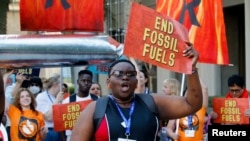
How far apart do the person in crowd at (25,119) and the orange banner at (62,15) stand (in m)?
1.11

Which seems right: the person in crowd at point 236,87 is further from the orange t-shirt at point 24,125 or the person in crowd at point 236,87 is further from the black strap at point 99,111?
the black strap at point 99,111

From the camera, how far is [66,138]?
9102 mm

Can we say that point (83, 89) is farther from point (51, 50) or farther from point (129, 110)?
point (51, 50)

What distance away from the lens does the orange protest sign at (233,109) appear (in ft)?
27.6

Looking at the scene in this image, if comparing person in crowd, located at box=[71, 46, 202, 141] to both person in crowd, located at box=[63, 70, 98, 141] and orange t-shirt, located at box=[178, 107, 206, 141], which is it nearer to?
orange t-shirt, located at box=[178, 107, 206, 141]

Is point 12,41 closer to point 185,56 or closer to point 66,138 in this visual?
point 185,56

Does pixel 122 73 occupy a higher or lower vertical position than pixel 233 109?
higher

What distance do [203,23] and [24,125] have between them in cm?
256

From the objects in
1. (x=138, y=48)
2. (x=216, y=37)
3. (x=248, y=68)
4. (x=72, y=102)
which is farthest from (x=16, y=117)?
(x=248, y=68)

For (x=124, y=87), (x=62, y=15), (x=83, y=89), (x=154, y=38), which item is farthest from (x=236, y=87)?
(x=124, y=87)

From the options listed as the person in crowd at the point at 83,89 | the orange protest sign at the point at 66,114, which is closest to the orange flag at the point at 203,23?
the person in crowd at the point at 83,89

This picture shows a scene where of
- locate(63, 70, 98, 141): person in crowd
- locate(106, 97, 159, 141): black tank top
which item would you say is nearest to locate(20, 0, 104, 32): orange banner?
locate(63, 70, 98, 141): person in crowd

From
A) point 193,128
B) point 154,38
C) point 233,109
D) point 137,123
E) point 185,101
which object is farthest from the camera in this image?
point 233,109

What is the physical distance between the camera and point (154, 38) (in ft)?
16.6
